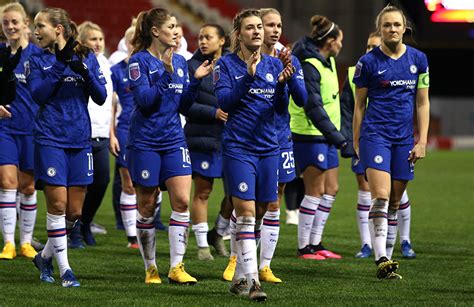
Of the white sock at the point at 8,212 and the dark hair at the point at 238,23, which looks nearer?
the dark hair at the point at 238,23

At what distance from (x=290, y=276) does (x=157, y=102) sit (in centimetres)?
187

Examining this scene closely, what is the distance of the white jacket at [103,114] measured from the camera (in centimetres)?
1059

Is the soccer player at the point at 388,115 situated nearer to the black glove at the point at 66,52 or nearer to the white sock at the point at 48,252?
the black glove at the point at 66,52

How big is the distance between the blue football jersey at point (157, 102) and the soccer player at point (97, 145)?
2634 mm

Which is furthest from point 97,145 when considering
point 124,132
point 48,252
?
point 48,252

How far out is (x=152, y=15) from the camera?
7910 millimetres

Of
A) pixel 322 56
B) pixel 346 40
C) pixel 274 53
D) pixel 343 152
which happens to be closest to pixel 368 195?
pixel 343 152

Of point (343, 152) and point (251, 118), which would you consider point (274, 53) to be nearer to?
point (251, 118)

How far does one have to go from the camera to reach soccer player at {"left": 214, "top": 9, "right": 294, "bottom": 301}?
7.38 m

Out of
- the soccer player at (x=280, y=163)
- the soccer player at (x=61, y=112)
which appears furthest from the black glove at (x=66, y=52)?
the soccer player at (x=280, y=163)

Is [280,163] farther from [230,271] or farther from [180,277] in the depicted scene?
[180,277]

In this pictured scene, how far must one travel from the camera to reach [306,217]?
32.7 feet

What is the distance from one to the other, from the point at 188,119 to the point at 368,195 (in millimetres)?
1844

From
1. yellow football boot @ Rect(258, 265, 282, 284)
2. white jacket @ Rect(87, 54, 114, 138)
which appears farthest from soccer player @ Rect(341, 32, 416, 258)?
white jacket @ Rect(87, 54, 114, 138)
